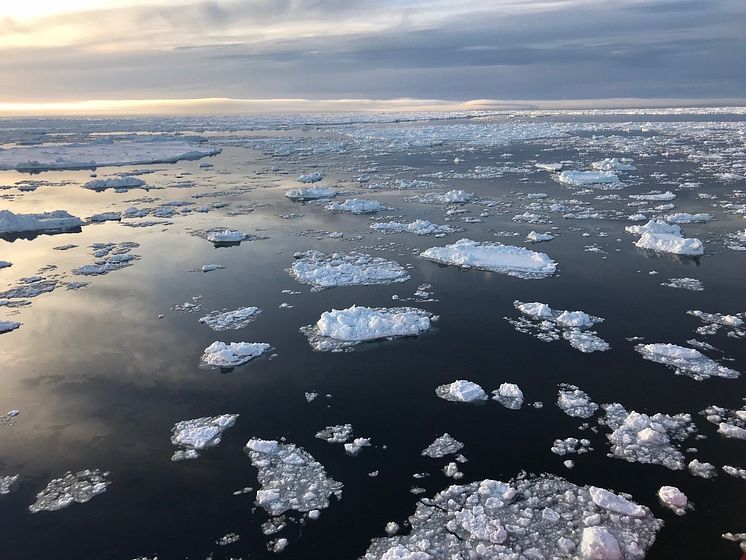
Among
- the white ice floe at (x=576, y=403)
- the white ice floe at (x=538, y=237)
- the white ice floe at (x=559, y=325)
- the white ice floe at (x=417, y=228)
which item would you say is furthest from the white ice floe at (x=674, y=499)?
the white ice floe at (x=417, y=228)

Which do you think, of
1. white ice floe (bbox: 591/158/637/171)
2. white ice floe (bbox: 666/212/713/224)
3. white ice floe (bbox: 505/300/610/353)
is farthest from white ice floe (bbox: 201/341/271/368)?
white ice floe (bbox: 591/158/637/171)

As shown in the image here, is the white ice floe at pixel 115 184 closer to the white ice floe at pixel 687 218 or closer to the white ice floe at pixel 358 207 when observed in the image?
the white ice floe at pixel 358 207

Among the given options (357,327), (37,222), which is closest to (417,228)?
(357,327)

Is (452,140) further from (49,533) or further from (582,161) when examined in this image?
(49,533)

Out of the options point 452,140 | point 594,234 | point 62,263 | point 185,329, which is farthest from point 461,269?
point 452,140

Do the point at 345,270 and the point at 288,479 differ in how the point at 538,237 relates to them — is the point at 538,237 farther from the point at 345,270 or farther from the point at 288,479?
the point at 288,479

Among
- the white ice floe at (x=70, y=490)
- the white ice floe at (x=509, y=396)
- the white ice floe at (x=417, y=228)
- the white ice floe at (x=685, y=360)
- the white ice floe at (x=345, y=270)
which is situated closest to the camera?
the white ice floe at (x=70, y=490)

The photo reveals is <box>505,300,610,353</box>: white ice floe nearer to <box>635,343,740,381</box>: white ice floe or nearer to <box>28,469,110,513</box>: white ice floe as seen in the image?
<box>635,343,740,381</box>: white ice floe
